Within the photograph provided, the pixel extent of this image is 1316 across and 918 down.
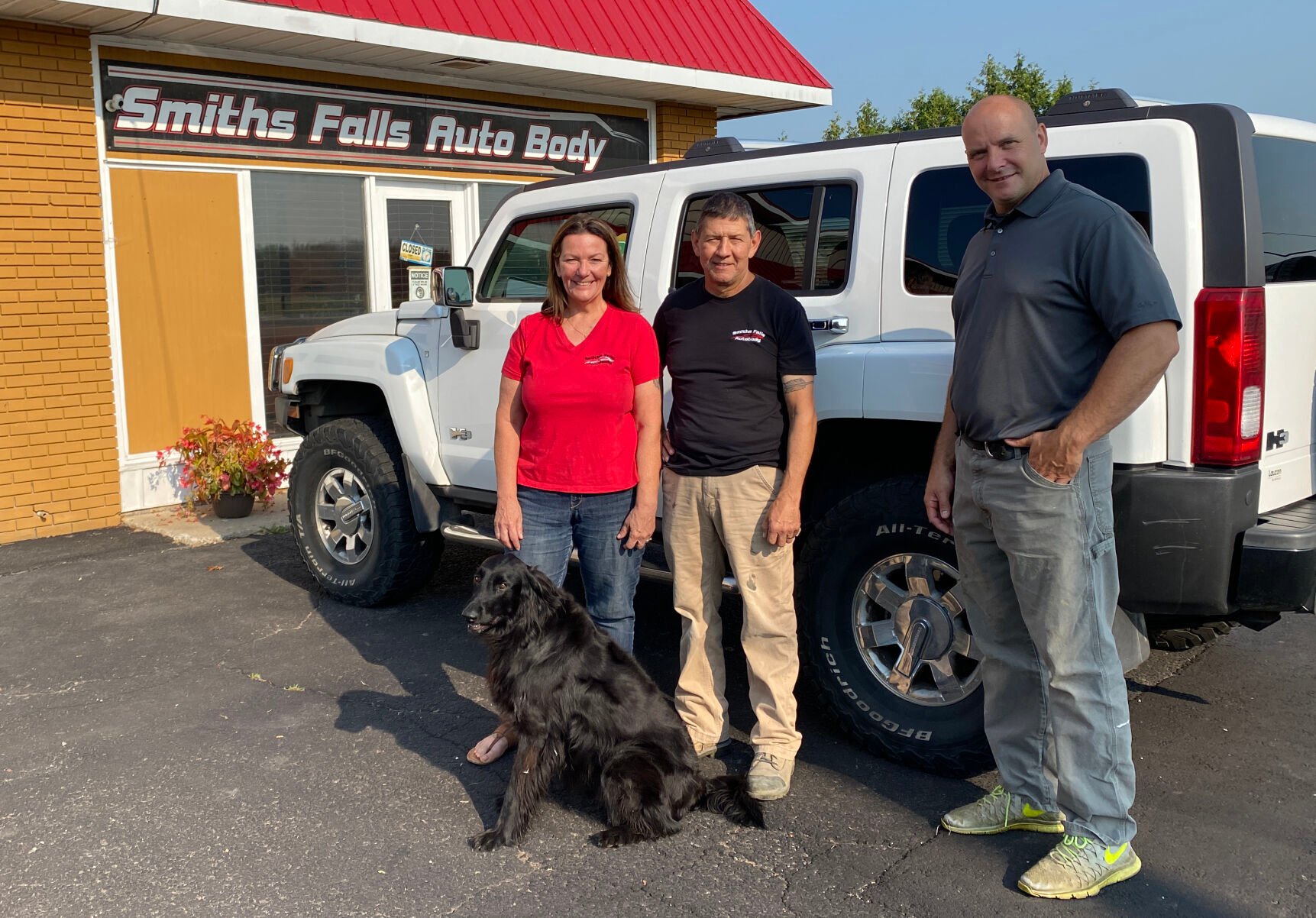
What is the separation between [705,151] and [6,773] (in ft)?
11.8

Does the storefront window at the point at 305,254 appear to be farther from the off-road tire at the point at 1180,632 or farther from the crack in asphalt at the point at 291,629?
the off-road tire at the point at 1180,632

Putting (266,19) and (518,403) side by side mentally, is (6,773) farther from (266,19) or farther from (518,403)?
(266,19)

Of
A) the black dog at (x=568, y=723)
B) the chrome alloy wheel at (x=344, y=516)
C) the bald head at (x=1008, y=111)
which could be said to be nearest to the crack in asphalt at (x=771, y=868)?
the black dog at (x=568, y=723)

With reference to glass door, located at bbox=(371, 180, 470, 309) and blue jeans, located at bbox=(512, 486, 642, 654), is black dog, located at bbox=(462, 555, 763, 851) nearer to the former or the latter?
blue jeans, located at bbox=(512, 486, 642, 654)

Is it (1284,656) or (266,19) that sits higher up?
(266,19)

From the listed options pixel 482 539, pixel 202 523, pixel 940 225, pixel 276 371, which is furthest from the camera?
pixel 202 523

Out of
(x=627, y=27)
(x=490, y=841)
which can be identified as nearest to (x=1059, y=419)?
(x=490, y=841)

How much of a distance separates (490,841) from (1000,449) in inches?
76.2

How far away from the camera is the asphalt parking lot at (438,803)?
127 inches

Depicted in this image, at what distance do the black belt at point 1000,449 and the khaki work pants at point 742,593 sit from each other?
808 mm

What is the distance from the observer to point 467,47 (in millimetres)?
8930

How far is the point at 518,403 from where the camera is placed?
3.97 metres

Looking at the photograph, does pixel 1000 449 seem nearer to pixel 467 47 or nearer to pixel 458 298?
pixel 458 298

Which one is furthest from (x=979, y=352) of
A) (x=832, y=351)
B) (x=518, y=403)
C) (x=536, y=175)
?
(x=536, y=175)
